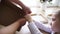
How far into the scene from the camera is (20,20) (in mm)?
1071

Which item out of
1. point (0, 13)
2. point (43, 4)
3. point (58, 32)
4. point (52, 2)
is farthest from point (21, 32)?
point (52, 2)

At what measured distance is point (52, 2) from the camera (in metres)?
2.03

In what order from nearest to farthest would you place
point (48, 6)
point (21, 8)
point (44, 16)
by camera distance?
point (21, 8), point (44, 16), point (48, 6)

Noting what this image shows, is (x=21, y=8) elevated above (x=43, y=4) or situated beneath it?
elevated above

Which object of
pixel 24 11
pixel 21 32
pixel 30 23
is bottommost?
pixel 21 32

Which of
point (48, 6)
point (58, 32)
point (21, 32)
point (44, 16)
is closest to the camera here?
point (58, 32)

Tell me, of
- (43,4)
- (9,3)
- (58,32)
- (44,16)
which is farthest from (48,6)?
(58,32)

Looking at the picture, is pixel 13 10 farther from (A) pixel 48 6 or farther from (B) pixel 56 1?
(B) pixel 56 1

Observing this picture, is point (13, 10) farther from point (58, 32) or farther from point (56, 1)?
point (56, 1)

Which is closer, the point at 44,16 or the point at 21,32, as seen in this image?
the point at 21,32

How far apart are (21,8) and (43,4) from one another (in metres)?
0.85

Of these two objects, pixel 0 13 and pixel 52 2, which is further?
pixel 52 2

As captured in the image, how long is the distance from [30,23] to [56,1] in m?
1.14

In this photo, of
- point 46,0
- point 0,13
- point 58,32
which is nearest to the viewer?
point 58,32
